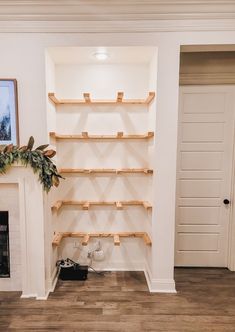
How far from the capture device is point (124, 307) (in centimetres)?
223

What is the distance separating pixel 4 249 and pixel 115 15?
2673 millimetres

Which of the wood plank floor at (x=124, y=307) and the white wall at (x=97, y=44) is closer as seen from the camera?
the wood plank floor at (x=124, y=307)

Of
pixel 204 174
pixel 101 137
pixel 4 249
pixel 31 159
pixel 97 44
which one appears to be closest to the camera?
pixel 31 159

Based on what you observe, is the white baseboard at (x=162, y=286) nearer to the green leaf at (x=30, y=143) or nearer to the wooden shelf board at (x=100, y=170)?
the wooden shelf board at (x=100, y=170)

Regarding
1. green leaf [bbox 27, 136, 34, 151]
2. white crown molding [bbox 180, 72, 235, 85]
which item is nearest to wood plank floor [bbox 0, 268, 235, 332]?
green leaf [bbox 27, 136, 34, 151]

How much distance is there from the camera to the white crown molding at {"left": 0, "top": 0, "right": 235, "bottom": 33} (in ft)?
7.07

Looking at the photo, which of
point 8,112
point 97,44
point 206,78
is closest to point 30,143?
point 8,112

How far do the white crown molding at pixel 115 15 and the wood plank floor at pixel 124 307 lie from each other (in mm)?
2721

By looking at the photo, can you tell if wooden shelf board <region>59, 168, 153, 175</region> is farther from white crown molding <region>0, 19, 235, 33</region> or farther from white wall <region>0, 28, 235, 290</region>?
white crown molding <region>0, 19, 235, 33</region>

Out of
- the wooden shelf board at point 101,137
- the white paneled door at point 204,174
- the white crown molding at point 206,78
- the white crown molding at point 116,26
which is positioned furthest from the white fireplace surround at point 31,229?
the white crown molding at point 206,78

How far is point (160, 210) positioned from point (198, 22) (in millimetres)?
1933

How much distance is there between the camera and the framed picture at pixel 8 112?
2316mm

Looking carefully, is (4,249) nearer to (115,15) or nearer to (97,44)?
(97,44)

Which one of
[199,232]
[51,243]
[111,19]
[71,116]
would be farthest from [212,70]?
[51,243]
